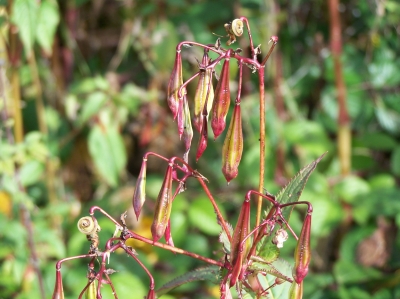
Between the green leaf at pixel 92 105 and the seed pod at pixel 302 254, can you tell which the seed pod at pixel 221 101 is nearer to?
the seed pod at pixel 302 254

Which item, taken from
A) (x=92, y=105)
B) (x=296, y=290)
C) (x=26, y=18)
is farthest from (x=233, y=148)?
(x=92, y=105)

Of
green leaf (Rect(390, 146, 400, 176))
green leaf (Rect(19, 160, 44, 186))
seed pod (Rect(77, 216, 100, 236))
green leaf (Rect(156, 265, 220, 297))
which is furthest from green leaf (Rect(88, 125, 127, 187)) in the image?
seed pod (Rect(77, 216, 100, 236))

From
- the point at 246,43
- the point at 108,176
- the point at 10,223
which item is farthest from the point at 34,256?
the point at 246,43

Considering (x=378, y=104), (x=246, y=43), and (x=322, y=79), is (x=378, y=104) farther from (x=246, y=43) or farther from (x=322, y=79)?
(x=246, y=43)

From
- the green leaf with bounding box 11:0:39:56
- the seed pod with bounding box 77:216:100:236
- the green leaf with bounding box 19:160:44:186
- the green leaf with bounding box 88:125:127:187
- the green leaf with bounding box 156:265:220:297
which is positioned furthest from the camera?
the green leaf with bounding box 88:125:127:187

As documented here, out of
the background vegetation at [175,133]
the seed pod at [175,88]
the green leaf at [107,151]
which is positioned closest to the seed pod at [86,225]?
the seed pod at [175,88]

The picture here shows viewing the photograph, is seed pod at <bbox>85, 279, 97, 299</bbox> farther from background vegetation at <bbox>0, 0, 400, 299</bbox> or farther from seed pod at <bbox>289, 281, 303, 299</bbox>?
background vegetation at <bbox>0, 0, 400, 299</bbox>
